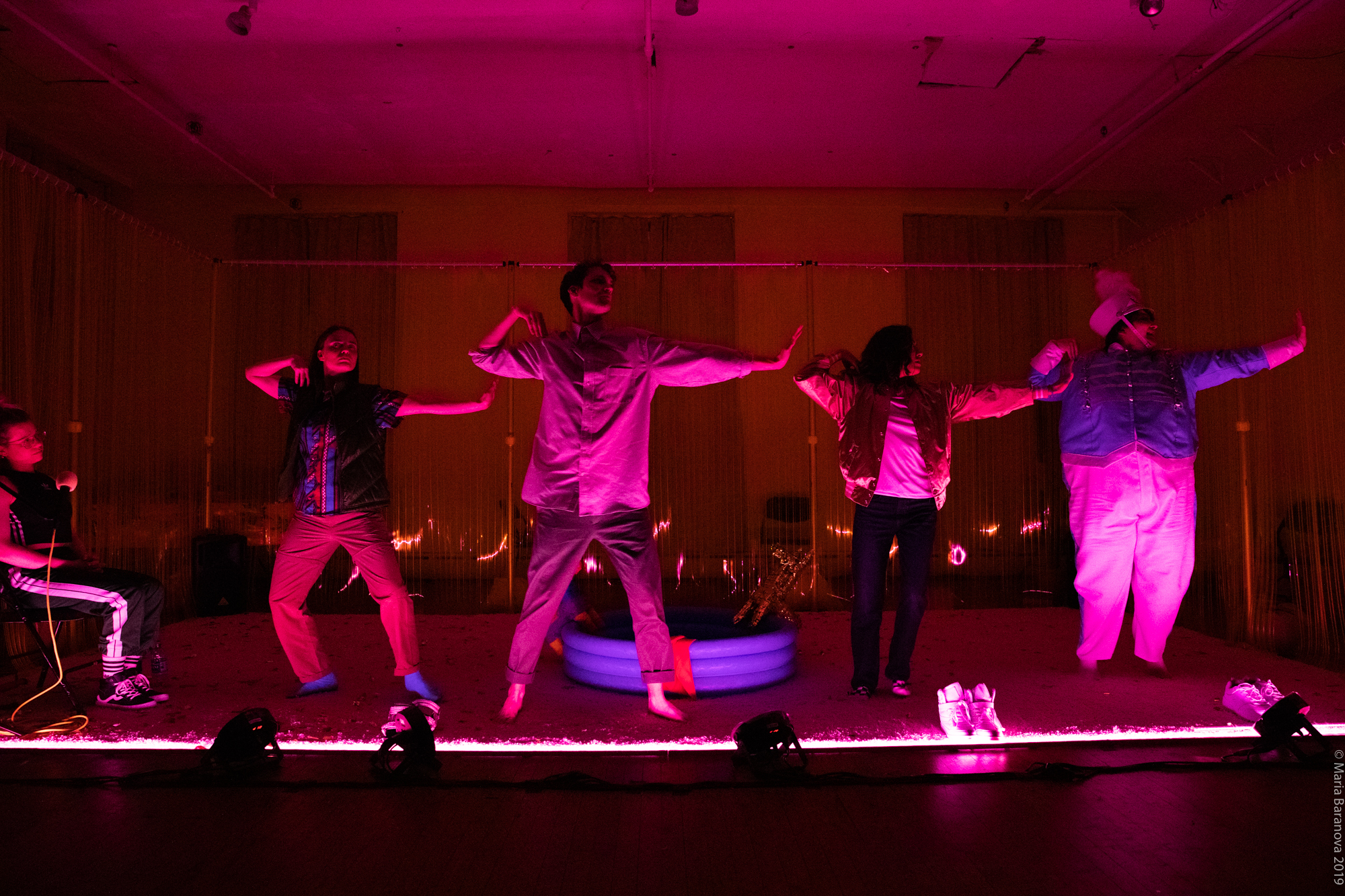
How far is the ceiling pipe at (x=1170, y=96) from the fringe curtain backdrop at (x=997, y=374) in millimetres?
693

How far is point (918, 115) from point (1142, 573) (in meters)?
3.67

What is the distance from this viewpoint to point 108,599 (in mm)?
3730

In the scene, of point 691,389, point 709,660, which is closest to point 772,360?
point 709,660

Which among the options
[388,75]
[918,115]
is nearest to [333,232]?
[388,75]

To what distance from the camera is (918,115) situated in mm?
6020

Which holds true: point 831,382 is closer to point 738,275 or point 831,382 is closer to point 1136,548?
point 1136,548

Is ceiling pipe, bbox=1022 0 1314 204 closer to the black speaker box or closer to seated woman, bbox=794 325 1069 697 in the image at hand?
seated woman, bbox=794 325 1069 697

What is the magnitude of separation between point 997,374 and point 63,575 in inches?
273

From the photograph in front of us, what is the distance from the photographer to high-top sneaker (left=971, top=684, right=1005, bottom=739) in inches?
121

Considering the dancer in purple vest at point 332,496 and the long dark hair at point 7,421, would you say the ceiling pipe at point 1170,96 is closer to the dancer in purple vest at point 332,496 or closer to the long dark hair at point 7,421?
the dancer in purple vest at point 332,496

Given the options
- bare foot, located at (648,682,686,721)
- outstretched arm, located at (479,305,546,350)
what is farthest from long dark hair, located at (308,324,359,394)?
bare foot, located at (648,682,686,721)

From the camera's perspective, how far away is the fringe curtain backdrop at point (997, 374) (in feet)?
22.7

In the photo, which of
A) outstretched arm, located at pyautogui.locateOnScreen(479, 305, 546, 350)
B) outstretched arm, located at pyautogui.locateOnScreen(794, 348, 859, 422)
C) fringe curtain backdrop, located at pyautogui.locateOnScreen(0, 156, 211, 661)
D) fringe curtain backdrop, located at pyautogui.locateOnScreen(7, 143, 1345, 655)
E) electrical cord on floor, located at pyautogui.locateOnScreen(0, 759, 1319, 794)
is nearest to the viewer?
electrical cord on floor, located at pyautogui.locateOnScreen(0, 759, 1319, 794)

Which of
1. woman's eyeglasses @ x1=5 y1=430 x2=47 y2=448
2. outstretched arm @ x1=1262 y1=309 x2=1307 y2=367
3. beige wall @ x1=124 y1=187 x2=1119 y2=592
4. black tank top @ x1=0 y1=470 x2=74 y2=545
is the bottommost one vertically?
black tank top @ x1=0 y1=470 x2=74 y2=545
